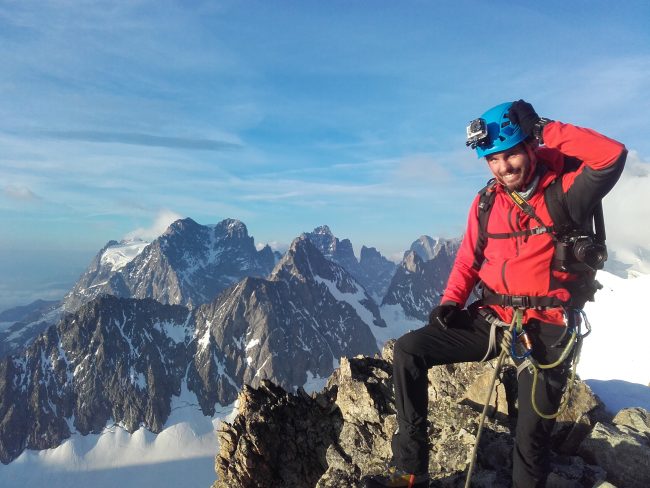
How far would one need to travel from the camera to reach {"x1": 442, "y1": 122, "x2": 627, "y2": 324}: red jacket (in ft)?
19.6

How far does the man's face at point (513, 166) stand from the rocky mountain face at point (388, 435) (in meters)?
6.31

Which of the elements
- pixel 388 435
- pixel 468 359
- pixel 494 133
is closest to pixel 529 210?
pixel 494 133

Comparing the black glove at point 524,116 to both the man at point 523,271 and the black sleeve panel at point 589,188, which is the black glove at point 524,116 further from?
the black sleeve panel at point 589,188

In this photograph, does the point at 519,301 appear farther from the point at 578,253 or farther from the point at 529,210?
the point at 529,210

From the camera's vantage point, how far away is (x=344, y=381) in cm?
1633

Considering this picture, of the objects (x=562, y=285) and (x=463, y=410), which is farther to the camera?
(x=463, y=410)

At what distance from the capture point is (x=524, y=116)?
263 inches

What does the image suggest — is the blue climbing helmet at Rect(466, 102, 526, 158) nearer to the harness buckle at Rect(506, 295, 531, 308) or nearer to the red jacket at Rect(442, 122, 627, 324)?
the red jacket at Rect(442, 122, 627, 324)

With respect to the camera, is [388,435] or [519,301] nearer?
[519,301]

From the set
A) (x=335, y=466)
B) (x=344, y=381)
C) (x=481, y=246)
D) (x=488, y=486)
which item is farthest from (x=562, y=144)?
(x=344, y=381)

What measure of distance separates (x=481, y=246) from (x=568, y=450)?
22.8ft

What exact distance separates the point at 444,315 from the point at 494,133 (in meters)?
3.27

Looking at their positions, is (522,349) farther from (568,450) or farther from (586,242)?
(568,450)

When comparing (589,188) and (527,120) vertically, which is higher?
(527,120)
